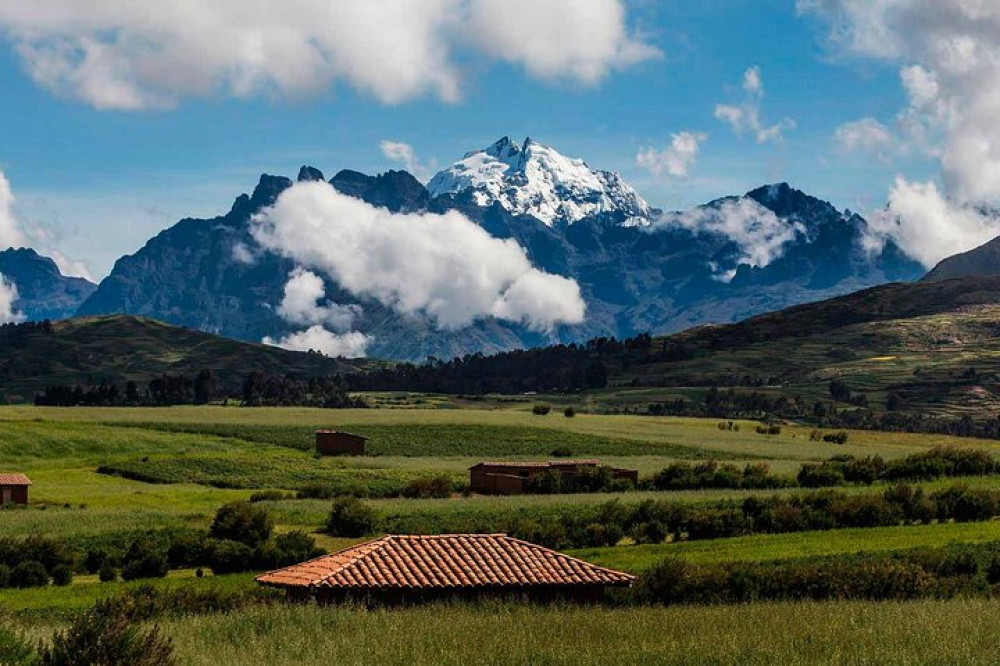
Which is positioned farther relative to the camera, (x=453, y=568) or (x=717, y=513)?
(x=717, y=513)

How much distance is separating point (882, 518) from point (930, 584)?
88.4 ft

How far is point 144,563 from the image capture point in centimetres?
5625

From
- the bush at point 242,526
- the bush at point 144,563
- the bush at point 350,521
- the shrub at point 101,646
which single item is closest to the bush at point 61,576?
the bush at point 144,563

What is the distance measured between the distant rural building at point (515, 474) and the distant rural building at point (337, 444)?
26.5m

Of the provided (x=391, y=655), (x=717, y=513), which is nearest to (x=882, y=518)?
(x=717, y=513)

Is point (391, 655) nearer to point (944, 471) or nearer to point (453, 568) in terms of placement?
point (453, 568)

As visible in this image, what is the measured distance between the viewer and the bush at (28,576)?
5434 centimetres

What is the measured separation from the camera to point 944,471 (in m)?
96.8

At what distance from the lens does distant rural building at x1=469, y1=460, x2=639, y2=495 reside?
97.8m

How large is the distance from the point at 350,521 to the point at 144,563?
51.2ft

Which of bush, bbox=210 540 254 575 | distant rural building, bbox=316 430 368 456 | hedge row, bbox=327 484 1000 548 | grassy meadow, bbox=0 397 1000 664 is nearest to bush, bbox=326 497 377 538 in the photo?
hedge row, bbox=327 484 1000 548

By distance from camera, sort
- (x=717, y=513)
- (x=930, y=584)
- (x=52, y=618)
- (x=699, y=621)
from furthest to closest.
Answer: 1. (x=717, y=513)
2. (x=930, y=584)
3. (x=52, y=618)
4. (x=699, y=621)

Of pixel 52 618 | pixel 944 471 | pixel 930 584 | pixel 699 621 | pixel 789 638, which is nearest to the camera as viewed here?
pixel 789 638

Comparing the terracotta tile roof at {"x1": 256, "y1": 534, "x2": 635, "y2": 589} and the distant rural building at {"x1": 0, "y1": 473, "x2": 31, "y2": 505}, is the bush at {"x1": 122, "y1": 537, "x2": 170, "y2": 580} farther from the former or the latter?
the distant rural building at {"x1": 0, "y1": 473, "x2": 31, "y2": 505}
